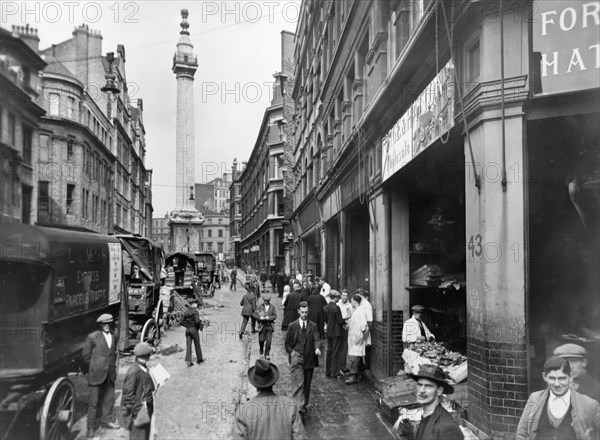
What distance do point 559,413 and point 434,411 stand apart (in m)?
1.48

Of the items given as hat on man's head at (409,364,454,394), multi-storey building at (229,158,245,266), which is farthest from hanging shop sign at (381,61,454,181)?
multi-storey building at (229,158,245,266)

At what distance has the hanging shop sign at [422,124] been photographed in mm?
7410

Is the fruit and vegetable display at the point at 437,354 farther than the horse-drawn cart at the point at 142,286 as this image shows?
No

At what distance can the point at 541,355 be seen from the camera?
799 centimetres

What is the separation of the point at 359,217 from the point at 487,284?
37.2ft

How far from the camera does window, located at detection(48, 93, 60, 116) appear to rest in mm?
6932

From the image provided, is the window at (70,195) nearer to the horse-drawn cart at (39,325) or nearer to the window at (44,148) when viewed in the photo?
the horse-drawn cart at (39,325)

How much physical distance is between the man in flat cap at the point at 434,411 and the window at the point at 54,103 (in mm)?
6065

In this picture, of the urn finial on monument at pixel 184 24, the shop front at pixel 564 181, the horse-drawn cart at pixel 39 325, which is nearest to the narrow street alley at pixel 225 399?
the horse-drawn cart at pixel 39 325

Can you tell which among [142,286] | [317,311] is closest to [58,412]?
[317,311]

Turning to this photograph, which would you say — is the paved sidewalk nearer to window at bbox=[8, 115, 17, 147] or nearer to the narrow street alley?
the narrow street alley

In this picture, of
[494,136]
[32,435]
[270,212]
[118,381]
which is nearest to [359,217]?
[118,381]

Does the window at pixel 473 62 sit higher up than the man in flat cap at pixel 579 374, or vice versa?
the window at pixel 473 62

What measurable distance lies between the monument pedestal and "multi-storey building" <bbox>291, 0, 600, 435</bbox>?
34.0 meters
